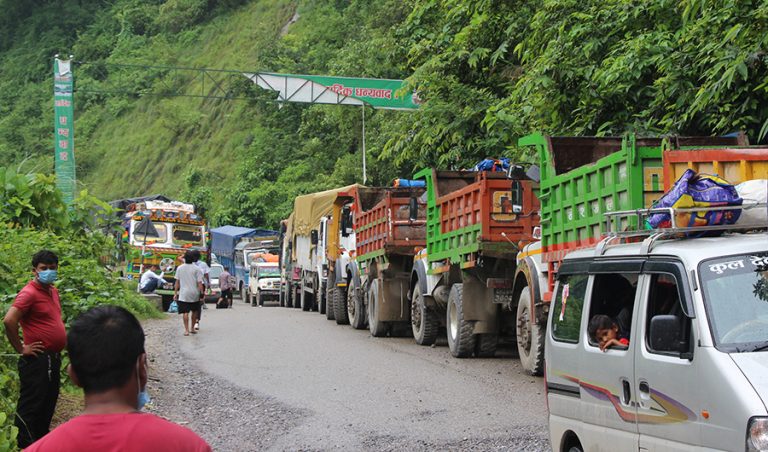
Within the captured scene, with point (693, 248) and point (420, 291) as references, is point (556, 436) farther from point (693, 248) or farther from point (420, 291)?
point (420, 291)

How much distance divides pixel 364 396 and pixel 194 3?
249 ft

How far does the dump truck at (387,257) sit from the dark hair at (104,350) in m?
16.0

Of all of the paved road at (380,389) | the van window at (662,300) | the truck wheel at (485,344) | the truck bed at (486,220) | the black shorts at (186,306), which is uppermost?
the truck bed at (486,220)

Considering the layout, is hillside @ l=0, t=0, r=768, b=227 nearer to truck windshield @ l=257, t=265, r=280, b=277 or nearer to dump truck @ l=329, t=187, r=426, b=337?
dump truck @ l=329, t=187, r=426, b=337

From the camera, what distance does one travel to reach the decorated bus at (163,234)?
111 ft

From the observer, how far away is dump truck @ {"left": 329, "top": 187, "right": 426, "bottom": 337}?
20.0m

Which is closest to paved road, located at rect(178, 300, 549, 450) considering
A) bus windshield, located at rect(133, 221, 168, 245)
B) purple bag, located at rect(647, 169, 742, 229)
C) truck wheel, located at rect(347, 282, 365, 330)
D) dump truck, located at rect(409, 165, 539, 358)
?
dump truck, located at rect(409, 165, 539, 358)

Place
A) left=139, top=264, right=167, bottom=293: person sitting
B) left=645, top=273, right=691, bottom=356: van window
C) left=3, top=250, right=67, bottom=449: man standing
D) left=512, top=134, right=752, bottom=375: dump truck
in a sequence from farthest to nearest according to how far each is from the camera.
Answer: left=139, top=264, right=167, bottom=293: person sitting < left=512, top=134, right=752, bottom=375: dump truck < left=3, top=250, right=67, bottom=449: man standing < left=645, top=273, right=691, bottom=356: van window

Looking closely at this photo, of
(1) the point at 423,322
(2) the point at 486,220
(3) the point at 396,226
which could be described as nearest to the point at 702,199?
(2) the point at 486,220

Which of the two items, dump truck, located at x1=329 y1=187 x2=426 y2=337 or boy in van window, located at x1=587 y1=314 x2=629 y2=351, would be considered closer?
boy in van window, located at x1=587 y1=314 x2=629 y2=351

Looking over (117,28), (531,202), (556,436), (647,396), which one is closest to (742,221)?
(647,396)

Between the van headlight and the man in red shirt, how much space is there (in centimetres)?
277

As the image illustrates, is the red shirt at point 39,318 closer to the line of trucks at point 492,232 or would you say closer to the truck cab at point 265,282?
the line of trucks at point 492,232

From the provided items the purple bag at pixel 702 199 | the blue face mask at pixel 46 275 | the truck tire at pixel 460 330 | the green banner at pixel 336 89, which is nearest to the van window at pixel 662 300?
the purple bag at pixel 702 199
